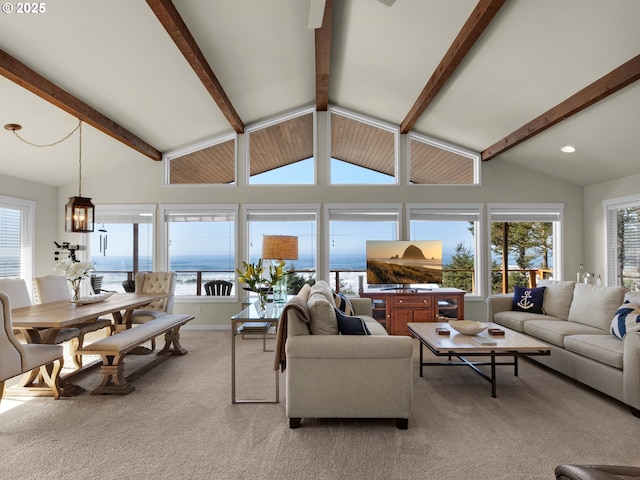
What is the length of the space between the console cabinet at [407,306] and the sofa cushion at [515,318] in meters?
0.71

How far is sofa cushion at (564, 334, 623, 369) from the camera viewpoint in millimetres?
3059

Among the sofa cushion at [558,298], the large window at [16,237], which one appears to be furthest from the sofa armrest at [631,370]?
the large window at [16,237]

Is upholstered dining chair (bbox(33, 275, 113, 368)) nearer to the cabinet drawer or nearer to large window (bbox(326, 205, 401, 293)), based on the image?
large window (bbox(326, 205, 401, 293))

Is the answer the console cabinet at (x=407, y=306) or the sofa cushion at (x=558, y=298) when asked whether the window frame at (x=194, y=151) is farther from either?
the sofa cushion at (x=558, y=298)

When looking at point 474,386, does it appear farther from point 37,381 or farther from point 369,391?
point 37,381

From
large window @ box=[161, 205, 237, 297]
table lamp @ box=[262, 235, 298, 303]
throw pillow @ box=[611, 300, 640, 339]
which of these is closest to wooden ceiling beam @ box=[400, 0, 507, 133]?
table lamp @ box=[262, 235, 298, 303]

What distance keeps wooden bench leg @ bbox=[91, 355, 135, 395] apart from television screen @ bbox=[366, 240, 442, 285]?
349 centimetres

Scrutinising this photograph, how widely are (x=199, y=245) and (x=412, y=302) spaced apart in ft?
11.6

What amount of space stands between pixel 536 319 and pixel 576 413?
5.46 feet

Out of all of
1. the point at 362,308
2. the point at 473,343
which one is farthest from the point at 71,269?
the point at 473,343

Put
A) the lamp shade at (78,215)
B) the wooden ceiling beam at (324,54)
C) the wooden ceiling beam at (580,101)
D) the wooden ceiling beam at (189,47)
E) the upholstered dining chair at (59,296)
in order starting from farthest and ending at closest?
the upholstered dining chair at (59,296)
the wooden ceiling beam at (324,54)
the lamp shade at (78,215)
the wooden ceiling beam at (580,101)
the wooden ceiling beam at (189,47)

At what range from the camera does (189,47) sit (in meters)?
3.62

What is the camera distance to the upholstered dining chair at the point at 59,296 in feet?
13.5

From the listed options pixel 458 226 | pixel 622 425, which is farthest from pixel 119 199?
pixel 622 425
